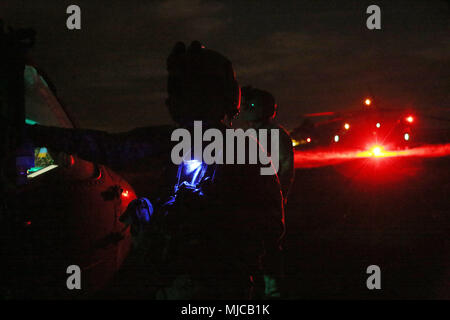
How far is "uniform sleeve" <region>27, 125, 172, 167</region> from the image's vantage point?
1250mm

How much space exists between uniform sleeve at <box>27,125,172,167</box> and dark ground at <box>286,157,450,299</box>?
3.52 m

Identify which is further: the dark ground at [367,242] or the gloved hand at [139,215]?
the dark ground at [367,242]

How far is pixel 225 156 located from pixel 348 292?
3792mm

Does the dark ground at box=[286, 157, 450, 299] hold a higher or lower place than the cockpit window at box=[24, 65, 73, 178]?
lower

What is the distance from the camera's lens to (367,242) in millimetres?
6887

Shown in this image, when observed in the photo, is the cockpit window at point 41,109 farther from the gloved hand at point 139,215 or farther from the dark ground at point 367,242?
the dark ground at point 367,242

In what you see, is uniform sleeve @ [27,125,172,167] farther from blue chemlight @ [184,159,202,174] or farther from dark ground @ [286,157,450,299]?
dark ground @ [286,157,450,299]

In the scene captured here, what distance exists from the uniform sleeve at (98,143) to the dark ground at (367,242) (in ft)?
11.6

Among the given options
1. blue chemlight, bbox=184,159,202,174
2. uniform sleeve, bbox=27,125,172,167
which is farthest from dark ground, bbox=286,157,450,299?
uniform sleeve, bbox=27,125,172,167

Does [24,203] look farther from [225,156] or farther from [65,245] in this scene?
[225,156]

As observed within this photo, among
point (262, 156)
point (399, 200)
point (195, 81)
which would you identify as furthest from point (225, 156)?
point (399, 200)

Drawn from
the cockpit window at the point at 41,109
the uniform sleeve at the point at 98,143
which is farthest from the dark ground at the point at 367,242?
the uniform sleeve at the point at 98,143

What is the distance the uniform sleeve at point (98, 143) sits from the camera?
125cm

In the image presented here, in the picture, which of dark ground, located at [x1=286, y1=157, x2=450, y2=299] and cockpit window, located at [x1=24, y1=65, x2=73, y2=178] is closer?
cockpit window, located at [x1=24, y1=65, x2=73, y2=178]
